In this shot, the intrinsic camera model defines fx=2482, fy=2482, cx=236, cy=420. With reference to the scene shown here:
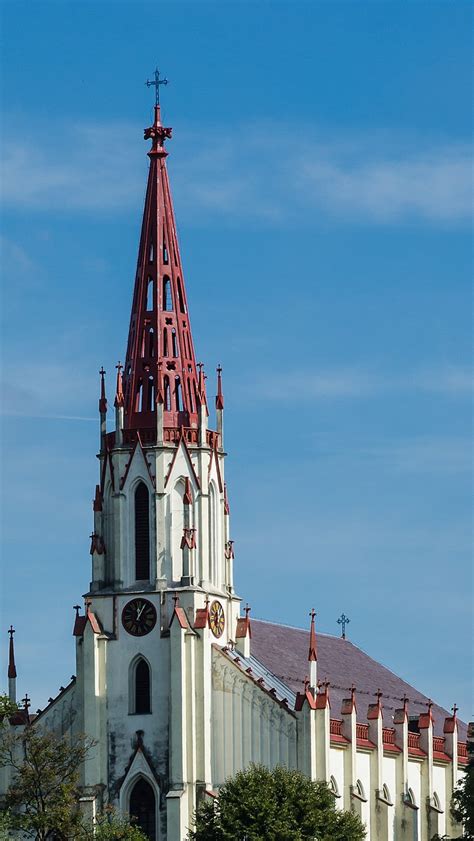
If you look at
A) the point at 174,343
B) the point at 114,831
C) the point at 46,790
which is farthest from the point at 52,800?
the point at 174,343

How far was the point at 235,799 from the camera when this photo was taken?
117m

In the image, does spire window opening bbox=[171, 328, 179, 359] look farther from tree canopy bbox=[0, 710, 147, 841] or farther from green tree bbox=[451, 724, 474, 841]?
green tree bbox=[451, 724, 474, 841]

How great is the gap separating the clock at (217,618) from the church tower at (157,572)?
0.17ft

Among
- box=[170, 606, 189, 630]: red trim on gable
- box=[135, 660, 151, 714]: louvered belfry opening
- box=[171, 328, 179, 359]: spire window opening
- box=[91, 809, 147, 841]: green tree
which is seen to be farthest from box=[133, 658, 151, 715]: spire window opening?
box=[171, 328, 179, 359]: spire window opening

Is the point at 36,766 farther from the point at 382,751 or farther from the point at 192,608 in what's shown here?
the point at 382,751

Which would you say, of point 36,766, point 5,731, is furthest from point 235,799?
point 5,731

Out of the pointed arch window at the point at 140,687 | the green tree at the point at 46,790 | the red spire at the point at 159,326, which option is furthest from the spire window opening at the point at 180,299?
the green tree at the point at 46,790

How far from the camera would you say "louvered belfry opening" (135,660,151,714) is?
127250 millimetres

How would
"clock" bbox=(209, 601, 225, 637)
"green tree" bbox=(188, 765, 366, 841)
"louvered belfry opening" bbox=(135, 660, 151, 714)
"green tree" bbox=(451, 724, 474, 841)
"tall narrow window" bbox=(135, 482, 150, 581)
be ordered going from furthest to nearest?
"clock" bbox=(209, 601, 225, 637), "tall narrow window" bbox=(135, 482, 150, 581), "louvered belfry opening" bbox=(135, 660, 151, 714), "green tree" bbox=(451, 724, 474, 841), "green tree" bbox=(188, 765, 366, 841)

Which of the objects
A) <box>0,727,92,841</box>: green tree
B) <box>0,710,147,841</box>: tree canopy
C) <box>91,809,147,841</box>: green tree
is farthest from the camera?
<box>0,727,92,841</box>: green tree

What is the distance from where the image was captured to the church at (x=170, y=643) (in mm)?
125562

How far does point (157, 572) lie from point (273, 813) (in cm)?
1706

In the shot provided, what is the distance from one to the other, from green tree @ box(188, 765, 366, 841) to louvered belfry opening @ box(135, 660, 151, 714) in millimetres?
9319

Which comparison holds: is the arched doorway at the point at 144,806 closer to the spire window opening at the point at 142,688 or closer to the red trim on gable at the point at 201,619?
the spire window opening at the point at 142,688
